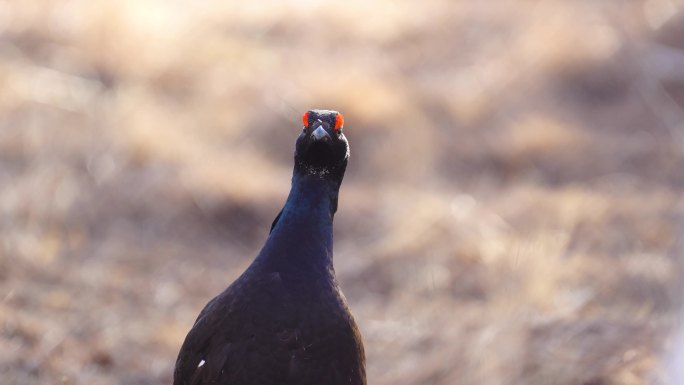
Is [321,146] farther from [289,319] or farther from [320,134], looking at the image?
[289,319]

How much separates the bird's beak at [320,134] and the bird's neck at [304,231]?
0.17 m

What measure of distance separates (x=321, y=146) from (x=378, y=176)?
5.18 metres

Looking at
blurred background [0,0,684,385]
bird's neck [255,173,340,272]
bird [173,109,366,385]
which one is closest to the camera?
bird [173,109,366,385]

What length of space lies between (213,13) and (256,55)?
3.41ft

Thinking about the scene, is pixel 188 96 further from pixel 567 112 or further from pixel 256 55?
pixel 567 112

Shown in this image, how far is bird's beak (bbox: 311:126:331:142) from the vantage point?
133 inches

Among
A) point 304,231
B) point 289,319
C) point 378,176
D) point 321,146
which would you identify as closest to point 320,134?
point 321,146

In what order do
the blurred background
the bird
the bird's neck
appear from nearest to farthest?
the bird < the bird's neck < the blurred background

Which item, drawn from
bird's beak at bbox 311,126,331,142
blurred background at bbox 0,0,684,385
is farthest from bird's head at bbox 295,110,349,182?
blurred background at bbox 0,0,684,385

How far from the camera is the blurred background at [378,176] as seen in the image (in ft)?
17.7

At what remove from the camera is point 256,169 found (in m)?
8.20

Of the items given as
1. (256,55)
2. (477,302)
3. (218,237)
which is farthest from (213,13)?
(477,302)

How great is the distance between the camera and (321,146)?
344 centimetres

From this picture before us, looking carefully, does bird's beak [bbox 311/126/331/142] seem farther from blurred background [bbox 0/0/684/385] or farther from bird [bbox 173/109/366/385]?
blurred background [bbox 0/0/684/385]
